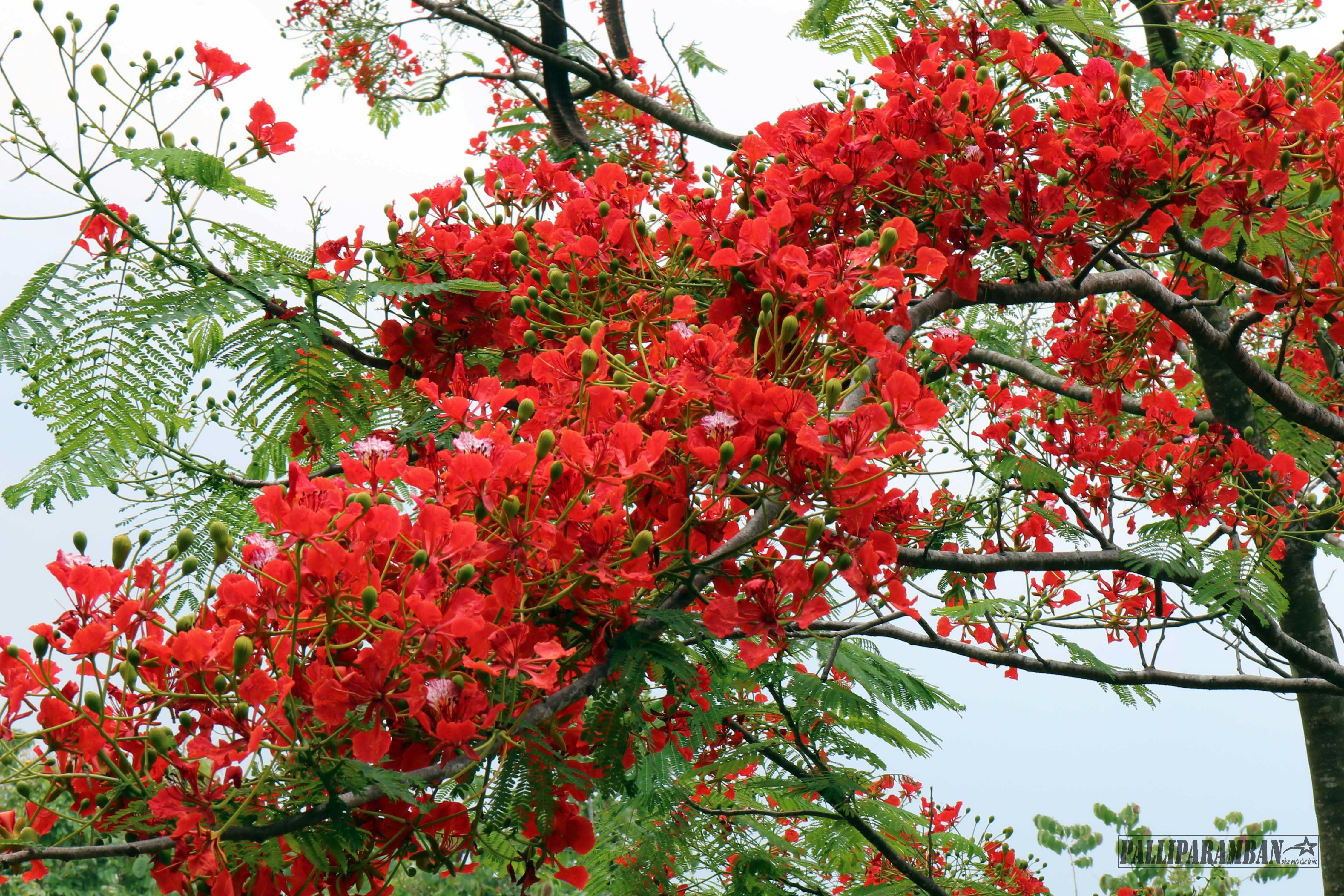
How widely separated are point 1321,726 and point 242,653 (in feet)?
16.2

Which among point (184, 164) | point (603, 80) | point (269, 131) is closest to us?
point (184, 164)

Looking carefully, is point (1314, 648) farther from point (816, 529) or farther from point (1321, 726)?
point (816, 529)

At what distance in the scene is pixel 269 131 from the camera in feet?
7.69

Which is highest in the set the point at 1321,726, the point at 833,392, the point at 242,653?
the point at 1321,726

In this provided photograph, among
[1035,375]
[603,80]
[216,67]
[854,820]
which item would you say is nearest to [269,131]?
[216,67]

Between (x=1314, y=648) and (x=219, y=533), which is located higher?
(x=1314, y=648)

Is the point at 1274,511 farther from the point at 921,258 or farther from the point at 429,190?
the point at 429,190

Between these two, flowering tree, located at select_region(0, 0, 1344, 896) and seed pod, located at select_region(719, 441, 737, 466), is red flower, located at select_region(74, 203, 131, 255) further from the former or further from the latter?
seed pod, located at select_region(719, 441, 737, 466)

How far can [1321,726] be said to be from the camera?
4.57 metres

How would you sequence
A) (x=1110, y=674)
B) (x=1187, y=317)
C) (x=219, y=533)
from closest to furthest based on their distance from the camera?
1. (x=219, y=533)
2. (x=1187, y=317)
3. (x=1110, y=674)

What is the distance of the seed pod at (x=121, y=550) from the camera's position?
4.26 feet

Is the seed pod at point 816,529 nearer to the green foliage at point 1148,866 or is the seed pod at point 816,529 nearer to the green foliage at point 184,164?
the green foliage at point 184,164

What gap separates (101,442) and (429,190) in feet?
3.35

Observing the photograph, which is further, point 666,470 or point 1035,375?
point 1035,375
